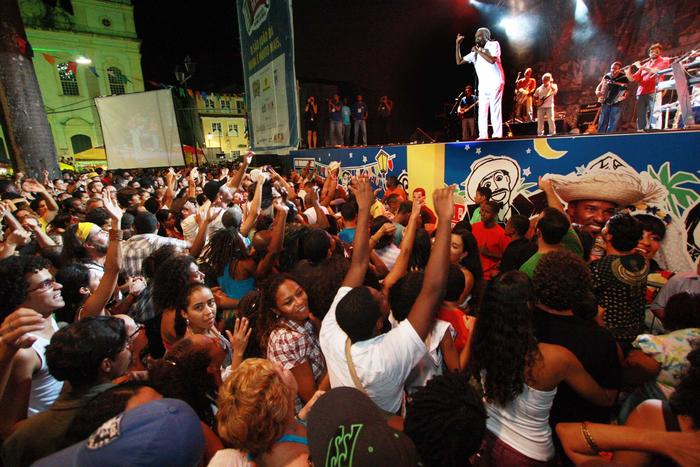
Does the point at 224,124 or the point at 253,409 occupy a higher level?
the point at 224,124

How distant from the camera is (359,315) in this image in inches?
62.7

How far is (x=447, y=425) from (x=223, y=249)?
290 centimetres

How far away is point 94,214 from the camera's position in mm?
4129

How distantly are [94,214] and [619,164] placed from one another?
21.7 ft

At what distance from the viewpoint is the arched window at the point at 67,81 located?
32.7m

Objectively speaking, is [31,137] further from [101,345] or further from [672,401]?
[672,401]

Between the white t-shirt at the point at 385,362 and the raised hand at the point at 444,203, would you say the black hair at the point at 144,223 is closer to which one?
the white t-shirt at the point at 385,362

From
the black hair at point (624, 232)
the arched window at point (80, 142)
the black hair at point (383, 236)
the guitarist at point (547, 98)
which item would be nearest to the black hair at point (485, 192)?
the black hair at point (383, 236)

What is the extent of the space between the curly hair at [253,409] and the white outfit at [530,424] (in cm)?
112

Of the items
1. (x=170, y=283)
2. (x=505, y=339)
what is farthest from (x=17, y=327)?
(x=505, y=339)

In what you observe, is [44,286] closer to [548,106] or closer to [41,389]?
[41,389]

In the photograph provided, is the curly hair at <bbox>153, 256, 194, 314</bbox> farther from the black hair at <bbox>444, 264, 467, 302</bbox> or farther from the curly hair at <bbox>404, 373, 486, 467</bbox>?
the curly hair at <bbox>404, 373, 486, 467</bbox>

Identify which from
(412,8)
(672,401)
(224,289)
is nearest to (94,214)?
(224,289)

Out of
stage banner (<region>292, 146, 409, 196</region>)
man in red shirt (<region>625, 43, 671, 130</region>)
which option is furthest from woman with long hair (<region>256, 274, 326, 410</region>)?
man in red shirt (<region>625, 43, 671, 130</region>)
